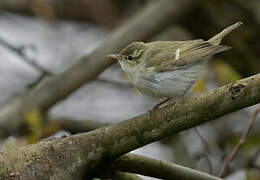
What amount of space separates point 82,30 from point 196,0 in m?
2.51

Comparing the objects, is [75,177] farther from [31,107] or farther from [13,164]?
[31,107]

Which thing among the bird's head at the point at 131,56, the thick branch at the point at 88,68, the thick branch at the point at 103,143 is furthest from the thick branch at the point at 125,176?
the thick branch at the point at 88,68

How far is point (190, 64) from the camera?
3.45 m

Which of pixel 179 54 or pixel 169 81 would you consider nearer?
pixel 169 81

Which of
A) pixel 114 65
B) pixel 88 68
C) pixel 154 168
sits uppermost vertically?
pixel 114 65

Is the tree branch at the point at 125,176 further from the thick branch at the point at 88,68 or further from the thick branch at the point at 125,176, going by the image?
the thick branch at the point at 88,68

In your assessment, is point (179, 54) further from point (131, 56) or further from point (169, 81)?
point (131, 56)

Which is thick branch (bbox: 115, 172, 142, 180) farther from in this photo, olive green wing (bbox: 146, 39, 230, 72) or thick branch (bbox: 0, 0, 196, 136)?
thick branch (bbox: 0, 0, 196, 136)

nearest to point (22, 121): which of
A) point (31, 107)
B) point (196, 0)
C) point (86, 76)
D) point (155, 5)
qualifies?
point (31, 107)

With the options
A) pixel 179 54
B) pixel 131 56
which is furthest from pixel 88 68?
pixel 179 54

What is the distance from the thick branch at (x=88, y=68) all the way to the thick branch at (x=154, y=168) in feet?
6.37

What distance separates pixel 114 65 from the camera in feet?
18.9

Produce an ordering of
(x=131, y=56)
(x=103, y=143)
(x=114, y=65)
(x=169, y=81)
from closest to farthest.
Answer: (x=103, y=143), (x=169, y=81), (x=131, y=56), (x=114, y=65)

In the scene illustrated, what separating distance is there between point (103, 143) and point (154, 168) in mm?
279
